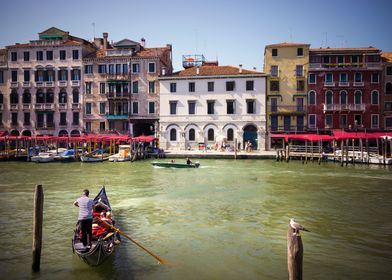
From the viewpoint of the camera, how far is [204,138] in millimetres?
41750

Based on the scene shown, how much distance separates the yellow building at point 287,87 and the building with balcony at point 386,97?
8.73 meters

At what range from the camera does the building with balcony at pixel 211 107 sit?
134 feet

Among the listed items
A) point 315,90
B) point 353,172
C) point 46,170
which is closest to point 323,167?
point 353,172

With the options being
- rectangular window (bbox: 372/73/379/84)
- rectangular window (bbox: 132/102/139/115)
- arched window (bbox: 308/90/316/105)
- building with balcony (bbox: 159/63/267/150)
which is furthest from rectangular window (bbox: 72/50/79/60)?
rectangular window (bbox: 372/73/379/84)

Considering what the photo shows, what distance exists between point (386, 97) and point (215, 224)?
34847mm

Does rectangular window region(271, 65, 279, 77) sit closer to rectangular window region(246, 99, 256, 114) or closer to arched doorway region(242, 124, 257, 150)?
rectangular window region(246, 99, 256, 114)

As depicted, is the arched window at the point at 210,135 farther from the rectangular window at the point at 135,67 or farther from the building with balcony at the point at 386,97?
the building with balcony at the point at 386,97

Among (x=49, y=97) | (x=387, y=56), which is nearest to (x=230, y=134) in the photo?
(x=387, y=56)

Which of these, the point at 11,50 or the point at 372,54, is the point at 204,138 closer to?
the point at 372,54

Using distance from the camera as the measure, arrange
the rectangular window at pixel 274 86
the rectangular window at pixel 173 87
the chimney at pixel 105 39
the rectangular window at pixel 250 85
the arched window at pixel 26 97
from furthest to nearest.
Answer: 1. the chimney at pixel 105 39
2. the arched window at pixel 26 97
3. the rectangular window at pixel 173 87
4. the rectangular window at pixel 274 86
5. the rectangular window at pixel 250 85

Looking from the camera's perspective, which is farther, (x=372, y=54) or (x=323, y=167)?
(x=372, y=54)

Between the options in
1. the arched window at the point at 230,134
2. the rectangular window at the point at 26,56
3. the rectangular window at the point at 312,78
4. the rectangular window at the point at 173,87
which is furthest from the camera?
the rectangular window at the point at 26,56

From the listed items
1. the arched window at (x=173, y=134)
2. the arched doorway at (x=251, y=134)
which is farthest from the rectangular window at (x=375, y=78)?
the arched window at (x=173, y=134)

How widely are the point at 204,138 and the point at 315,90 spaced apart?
14.3 m
